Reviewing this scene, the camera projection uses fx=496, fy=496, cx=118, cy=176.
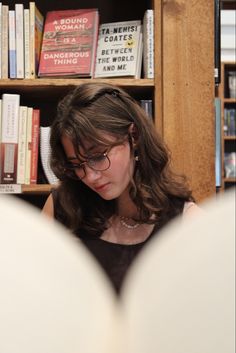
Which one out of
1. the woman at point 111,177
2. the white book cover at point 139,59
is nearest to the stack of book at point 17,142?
the woman at point 111,177

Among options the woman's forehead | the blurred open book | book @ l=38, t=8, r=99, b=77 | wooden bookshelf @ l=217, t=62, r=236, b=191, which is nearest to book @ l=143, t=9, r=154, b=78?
book @ l=38, t=8, r=99, b=77

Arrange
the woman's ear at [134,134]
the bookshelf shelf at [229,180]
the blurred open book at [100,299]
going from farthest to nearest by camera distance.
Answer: the bookshelf shelf at [229,180]
the woman's ear at [134,134]
the blurred open book at [100,299]

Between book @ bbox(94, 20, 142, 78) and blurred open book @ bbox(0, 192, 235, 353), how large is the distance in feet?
4.72

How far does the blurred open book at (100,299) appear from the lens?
30 cm

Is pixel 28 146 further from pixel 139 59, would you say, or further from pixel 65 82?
pixel 139 59

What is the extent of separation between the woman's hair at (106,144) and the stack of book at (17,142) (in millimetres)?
327

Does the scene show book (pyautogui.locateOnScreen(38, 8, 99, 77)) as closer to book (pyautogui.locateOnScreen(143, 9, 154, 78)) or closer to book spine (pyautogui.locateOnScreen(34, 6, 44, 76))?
book spine (pyautogui.locateOnScreen(34, 6, 44, 76))

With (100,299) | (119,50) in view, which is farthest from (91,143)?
(100,299)

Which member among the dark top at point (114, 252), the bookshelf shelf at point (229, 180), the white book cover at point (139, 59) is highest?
the white book cover at point (139, 59)

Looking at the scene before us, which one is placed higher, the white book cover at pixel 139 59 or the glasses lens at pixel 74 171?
the white book cover at pixel 139 59

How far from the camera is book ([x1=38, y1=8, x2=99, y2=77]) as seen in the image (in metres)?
1.70

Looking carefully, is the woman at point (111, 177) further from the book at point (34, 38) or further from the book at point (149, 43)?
the book at point (34, 38)

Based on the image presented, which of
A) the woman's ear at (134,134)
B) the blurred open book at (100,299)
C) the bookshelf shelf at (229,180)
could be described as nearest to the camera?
the blurred open book at (100,299)

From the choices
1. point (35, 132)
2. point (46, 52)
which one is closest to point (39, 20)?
point (46, 52)
